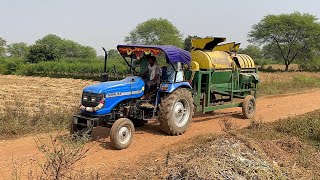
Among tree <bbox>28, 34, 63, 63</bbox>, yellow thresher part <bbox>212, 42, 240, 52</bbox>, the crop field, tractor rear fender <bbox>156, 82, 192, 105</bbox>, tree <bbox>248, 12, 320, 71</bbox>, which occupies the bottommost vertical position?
the crop field

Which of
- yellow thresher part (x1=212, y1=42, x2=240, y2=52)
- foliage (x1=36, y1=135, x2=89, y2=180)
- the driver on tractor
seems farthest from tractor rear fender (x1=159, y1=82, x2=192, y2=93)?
yellow thresher part (x1=212, y1=42, x2=240, y2=52)

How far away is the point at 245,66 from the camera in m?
11.5

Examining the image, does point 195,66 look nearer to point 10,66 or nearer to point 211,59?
point 211,59

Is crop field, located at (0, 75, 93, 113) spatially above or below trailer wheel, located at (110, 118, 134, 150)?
below

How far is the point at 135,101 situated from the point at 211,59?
3.02 m

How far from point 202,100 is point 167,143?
2.45 metres

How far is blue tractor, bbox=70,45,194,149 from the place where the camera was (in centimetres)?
743

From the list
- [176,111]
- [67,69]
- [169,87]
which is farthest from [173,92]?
[67,69]

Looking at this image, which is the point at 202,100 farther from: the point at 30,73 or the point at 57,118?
the point at 30,73

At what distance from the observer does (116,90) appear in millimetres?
7668

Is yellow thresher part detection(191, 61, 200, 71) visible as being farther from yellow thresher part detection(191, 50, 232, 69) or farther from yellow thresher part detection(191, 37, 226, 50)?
yellow thresher part detection(191, 37, 226, 50)

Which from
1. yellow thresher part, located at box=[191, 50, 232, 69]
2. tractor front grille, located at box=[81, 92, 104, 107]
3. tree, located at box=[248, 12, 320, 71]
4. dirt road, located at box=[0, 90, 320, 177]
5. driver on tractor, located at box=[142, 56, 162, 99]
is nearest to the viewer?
dirt road, located at box=[0, 90, 320, 177]

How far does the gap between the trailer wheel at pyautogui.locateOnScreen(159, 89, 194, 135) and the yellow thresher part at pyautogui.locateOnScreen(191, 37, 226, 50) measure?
2.12 metres

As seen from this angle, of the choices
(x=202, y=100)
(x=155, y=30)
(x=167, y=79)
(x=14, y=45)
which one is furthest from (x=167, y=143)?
(x=14, y=45)
